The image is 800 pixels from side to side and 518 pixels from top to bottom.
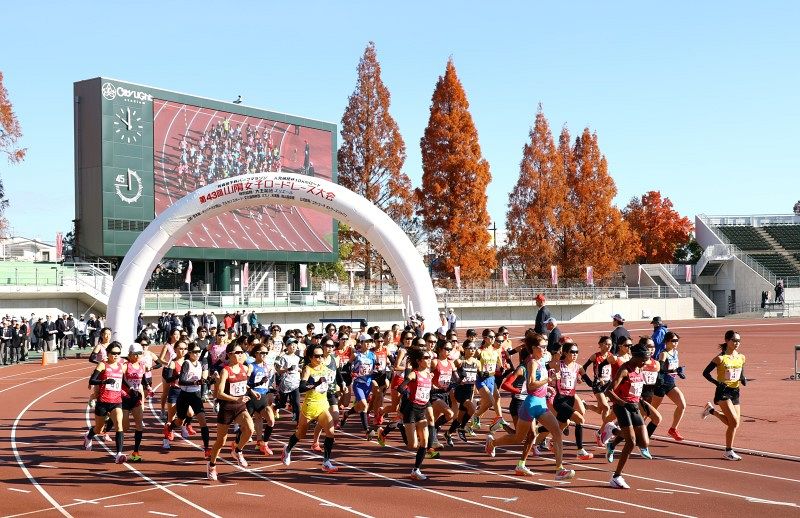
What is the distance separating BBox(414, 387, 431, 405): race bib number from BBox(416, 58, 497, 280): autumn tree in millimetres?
43177

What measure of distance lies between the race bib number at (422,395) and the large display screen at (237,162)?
35659mm

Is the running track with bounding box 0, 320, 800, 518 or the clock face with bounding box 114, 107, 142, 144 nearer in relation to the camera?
the running track with bounding box 0, 320, 800, 518

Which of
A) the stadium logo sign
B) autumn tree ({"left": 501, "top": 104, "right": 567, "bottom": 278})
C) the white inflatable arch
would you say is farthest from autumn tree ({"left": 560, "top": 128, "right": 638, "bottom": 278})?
the white inflatable arch

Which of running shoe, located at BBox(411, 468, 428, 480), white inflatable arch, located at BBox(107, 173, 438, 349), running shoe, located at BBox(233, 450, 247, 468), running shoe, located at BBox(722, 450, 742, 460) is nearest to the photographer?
running shoe, located at BBox(411, 468, 428, 480)

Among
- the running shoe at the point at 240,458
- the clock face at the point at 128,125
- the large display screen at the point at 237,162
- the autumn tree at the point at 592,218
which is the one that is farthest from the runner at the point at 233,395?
the autumn tree at the point at 592,218

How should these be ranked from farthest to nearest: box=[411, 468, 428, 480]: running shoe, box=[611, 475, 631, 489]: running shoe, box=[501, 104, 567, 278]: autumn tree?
1. box=[501, 104, 567, 278]: autumn tree
2. box=[411, 468, 428, 480]: running shoe
3. box=[611, 475, 631, 489]: running shoe

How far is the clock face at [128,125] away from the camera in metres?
44.8

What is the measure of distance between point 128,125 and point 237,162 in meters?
7.14

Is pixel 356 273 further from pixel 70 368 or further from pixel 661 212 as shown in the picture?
pixel 70 368

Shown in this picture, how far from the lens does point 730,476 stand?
472 inches

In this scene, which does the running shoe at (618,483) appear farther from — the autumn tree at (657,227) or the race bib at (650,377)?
the autumn tree at (657,227)

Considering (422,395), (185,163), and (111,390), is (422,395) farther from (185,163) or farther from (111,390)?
(185,163)

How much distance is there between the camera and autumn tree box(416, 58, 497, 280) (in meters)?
55.9

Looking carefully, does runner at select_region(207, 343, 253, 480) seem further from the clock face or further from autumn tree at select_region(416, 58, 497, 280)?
autumn tree at select_region(416, 58, 497, 280)
